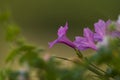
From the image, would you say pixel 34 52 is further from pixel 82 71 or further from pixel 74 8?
pixel 74 8

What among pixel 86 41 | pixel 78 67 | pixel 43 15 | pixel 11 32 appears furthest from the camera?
pixel 43 15

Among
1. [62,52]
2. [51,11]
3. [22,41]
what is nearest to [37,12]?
[51,11]

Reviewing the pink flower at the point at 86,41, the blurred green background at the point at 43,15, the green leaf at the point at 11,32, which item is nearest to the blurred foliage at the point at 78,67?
the pink flower at the point at 86,41

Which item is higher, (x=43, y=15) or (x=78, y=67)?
(x=43, y=15)

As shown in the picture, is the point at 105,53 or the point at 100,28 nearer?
the point at 105,53

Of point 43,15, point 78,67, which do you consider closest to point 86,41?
point 78,67

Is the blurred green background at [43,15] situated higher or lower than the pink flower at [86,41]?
higher

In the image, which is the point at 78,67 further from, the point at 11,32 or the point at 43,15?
the point at 43,15

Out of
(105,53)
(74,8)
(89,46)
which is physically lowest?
(105,53)

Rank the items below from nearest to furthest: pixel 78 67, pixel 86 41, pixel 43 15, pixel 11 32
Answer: pixel 78 67 → pixel 86 41 → pixel 11 32 → pixel 43 15

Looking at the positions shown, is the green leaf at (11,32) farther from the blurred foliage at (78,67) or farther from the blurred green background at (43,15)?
the blurred green background at (43,15)

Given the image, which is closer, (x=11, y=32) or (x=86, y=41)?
(x=86, y=41)
